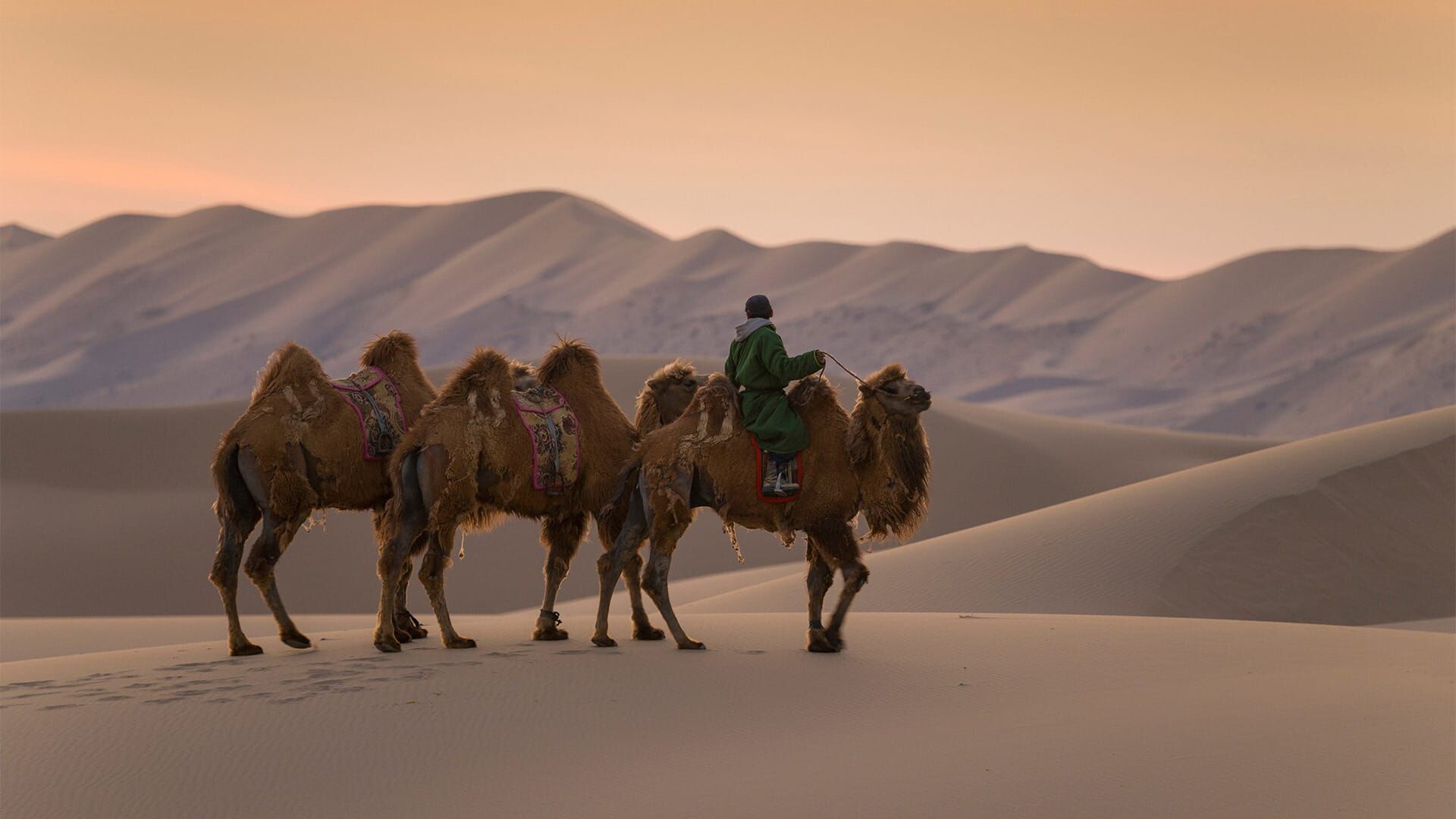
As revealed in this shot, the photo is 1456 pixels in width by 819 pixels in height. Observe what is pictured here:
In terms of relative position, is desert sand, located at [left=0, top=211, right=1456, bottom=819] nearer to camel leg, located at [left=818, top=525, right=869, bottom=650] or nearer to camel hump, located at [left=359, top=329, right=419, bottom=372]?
camel leg, located at [left=818, top=525, right=869, bottom=650]

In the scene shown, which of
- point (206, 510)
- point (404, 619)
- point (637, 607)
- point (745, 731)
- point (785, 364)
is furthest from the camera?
point (206, 510)

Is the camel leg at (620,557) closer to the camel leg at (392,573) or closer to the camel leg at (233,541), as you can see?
the camel leg at (392,573)

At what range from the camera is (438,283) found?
137375 millimetres

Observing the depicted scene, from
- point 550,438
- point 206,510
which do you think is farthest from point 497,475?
point 206,510

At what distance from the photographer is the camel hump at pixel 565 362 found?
1082 cm

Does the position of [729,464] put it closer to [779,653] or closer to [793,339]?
[779,653]

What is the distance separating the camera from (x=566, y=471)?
10289 mm

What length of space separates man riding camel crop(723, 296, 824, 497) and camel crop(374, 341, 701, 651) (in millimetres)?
1129

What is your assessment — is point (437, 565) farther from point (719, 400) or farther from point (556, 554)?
point (719, 400)

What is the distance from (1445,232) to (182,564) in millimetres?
104472

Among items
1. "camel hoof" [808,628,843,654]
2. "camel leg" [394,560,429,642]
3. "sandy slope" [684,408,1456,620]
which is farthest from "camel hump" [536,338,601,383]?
"sandy slope" [684,408,1456,620]

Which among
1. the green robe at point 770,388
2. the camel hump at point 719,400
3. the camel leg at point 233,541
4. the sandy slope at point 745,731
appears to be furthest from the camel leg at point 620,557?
the camel leg at point 233,541

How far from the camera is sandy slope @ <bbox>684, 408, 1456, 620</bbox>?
56.6 ft

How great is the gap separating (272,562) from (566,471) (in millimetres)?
2134
